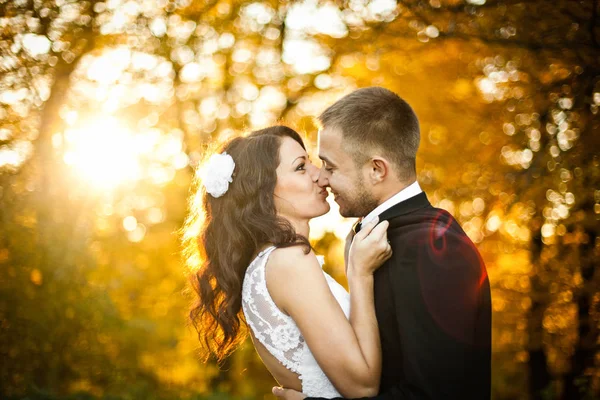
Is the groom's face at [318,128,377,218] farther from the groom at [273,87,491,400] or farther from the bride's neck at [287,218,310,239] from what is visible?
the bride's neck at [287,218,310,239]

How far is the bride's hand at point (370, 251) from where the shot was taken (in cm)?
273

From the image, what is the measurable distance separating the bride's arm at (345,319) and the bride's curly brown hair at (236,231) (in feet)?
1.04

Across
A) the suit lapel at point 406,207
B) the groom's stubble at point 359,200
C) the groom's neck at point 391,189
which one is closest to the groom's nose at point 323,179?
the groom's stubble at point 359,200

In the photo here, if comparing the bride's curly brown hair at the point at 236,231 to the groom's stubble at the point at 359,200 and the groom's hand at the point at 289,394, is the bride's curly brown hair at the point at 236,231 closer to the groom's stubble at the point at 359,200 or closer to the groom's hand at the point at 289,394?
the groom's stubble at the point at 359,200

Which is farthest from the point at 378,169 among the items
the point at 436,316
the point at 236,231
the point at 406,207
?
the point at 236,231

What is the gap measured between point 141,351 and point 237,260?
5.17 metres

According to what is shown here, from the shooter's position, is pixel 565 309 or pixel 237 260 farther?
pixel 565 309

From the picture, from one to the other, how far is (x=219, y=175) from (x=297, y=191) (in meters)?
0.50

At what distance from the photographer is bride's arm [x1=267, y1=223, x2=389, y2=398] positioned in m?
2.73

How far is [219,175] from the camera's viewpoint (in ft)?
11.8

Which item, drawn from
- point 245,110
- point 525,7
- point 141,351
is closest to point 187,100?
point 245,110

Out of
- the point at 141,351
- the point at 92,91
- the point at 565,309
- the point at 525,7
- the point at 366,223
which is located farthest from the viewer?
the point at 92,91

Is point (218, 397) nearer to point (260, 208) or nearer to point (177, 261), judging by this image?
point (177, 261)

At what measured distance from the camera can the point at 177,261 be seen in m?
10.1
